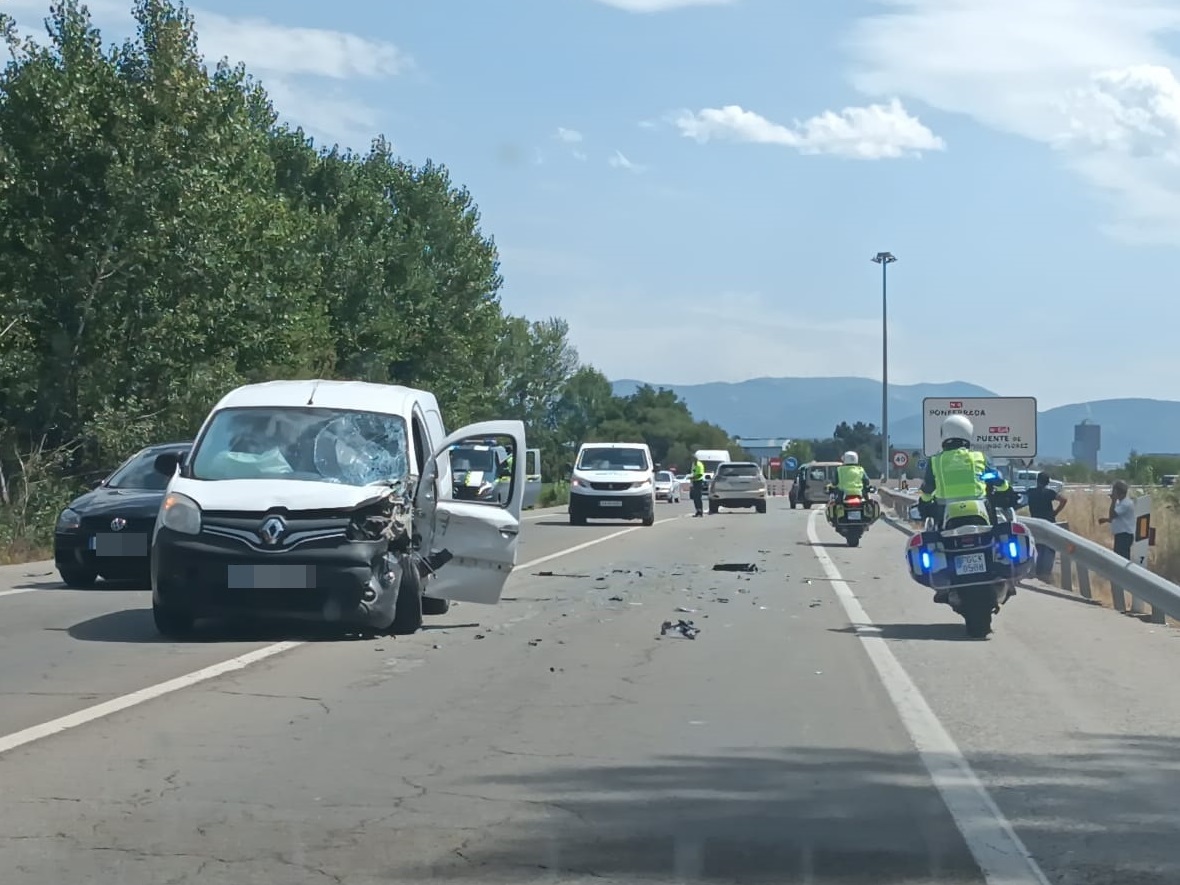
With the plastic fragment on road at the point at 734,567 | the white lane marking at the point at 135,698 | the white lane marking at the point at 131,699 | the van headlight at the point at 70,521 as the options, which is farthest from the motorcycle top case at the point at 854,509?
the white lane marking at the point at 131,699

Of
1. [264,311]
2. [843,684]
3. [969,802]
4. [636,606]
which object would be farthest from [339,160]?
[969,802]

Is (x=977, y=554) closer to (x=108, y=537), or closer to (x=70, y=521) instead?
(x=108, y=537)

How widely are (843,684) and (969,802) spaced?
377cm

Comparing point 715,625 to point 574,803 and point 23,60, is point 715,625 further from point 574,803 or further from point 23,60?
point 23,60

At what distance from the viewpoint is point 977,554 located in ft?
45.7

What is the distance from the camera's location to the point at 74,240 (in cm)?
3062

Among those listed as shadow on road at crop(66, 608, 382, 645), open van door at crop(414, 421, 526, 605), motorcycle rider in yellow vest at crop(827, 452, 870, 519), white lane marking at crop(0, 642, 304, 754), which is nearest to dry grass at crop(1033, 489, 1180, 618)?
motorcycle rider in yellow vest at crop(827, 452, 870, 519)

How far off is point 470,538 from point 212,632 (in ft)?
7.17

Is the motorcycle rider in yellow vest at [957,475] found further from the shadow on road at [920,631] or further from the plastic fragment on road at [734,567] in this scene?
the plastic fragment on road at [734,567]

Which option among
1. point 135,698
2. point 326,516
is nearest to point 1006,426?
point 326,516

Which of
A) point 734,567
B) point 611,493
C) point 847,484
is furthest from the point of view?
point 611,493

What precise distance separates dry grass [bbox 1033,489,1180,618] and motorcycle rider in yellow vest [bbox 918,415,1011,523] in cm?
605

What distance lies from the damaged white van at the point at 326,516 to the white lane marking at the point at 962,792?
133 inches

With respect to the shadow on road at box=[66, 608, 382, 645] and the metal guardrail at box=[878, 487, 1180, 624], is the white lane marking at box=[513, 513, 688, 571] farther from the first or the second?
the shadow on road at box=[66, 608, 382, 645]
